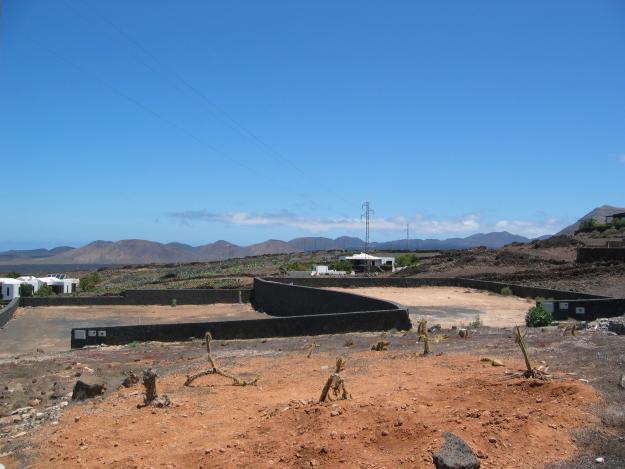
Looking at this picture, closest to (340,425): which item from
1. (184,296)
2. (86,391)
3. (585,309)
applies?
(86,391)

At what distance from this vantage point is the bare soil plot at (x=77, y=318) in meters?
24.1

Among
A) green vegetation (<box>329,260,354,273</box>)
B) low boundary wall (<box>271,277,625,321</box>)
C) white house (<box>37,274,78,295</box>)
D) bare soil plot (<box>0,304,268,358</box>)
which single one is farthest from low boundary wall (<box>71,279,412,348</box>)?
green vegetation (<box>329,260,354,273</box>)

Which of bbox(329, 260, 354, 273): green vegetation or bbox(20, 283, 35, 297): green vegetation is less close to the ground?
bbox(329, 260, 354, 273): green vegetation

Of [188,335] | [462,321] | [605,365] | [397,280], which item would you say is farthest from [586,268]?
[605,365]

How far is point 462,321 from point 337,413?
53.1ft

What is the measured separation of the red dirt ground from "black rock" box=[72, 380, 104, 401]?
68cm

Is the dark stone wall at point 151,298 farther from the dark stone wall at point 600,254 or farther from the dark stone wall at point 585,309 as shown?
the dark stone wall at point 600,254

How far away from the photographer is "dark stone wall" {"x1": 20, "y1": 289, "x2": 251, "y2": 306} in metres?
38.1

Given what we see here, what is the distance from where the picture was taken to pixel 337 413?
22.4 ft

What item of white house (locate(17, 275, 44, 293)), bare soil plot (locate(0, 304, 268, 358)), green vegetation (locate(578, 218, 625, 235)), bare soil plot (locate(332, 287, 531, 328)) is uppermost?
green vegetation (locate(578, 218, 625, 235))

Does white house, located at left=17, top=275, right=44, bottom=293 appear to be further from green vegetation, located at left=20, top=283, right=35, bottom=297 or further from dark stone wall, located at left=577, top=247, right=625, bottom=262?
dark stone wall, located at left=577, top=247, right=625, bottom=262

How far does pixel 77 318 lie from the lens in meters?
32.3

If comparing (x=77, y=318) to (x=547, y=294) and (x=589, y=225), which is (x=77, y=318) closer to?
(x=547, y=294)

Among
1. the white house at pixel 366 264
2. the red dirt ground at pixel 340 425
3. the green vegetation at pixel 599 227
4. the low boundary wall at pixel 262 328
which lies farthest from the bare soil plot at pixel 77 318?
the green vegetation at pixel 599 227
